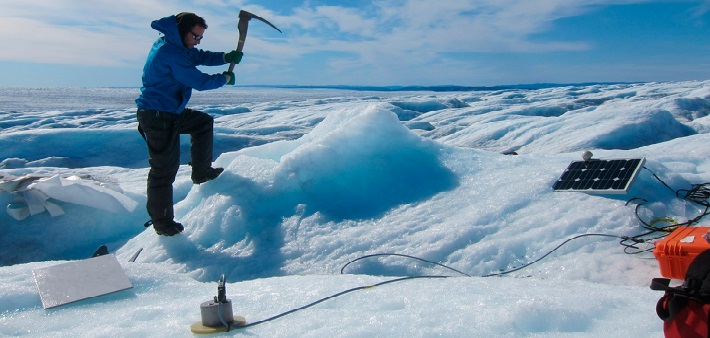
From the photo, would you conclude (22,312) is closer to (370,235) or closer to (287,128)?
(370,235)

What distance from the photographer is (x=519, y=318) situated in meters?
1.46

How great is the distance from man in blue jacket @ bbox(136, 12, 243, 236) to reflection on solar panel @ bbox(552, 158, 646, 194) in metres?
1.88

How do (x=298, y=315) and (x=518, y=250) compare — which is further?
(x=518, y=250)

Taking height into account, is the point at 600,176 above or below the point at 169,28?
below

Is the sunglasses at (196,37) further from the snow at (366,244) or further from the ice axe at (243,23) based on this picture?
the snow at (366,244)

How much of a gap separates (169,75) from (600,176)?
2262mm

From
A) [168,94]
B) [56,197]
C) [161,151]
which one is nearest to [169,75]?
[168,94]

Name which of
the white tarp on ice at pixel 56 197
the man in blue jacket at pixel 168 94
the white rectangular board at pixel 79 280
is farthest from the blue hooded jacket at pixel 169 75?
the white tarp on ice at pixel 56 197

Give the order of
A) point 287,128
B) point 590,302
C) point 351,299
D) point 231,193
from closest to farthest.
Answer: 1. point 590,302
2. point 351,299
3. point 231,193
4. point 287,128

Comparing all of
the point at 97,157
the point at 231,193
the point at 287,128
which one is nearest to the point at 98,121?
the point at 287,128

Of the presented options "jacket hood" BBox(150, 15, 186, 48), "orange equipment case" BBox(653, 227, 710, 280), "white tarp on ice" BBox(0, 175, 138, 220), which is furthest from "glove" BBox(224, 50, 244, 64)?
"orange equipment case" BBox(653, 227, 710, 280)

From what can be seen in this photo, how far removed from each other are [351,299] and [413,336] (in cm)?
40

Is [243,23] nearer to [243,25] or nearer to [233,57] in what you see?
[243,25]

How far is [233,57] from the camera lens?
3.12 meters
